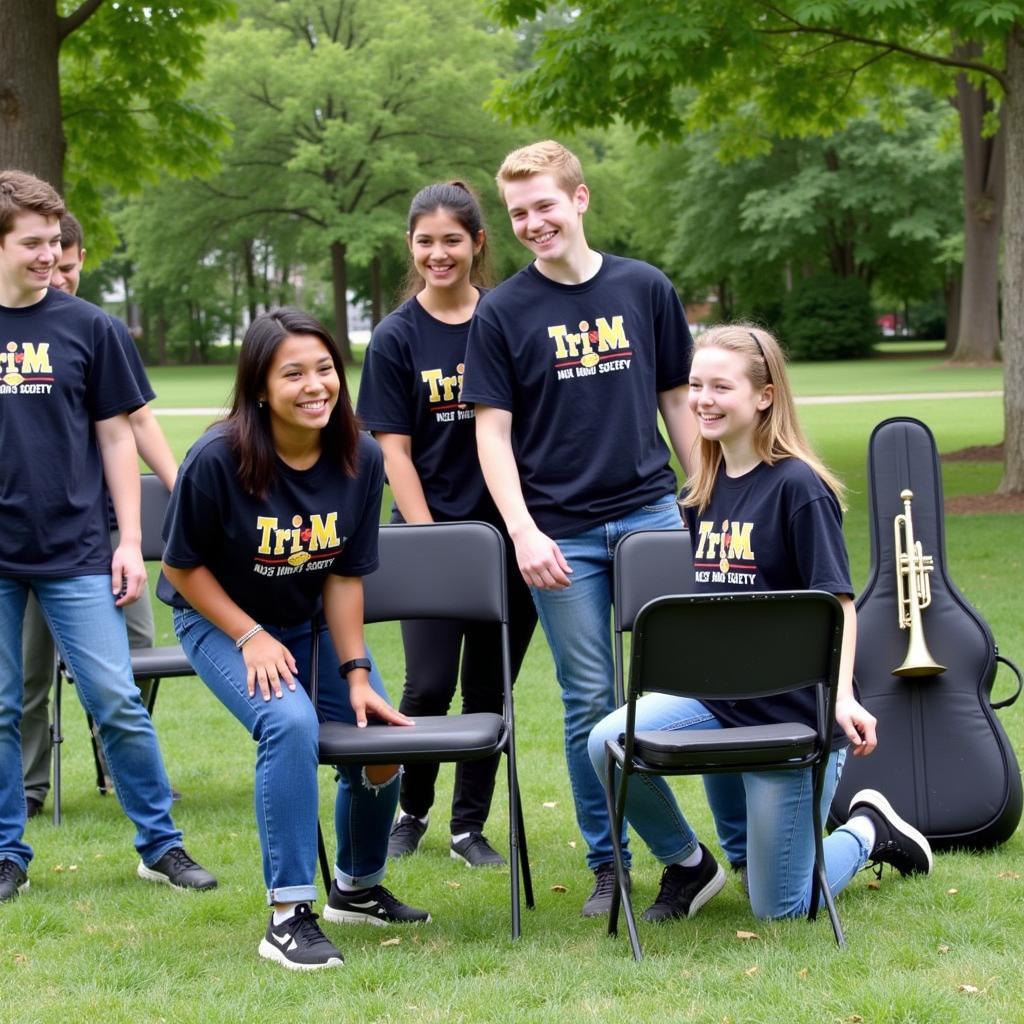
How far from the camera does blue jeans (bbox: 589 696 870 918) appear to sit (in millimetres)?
3906

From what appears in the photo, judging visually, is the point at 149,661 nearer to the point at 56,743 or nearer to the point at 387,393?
the point at 56,743

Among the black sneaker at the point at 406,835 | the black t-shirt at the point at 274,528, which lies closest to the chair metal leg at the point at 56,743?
the black sneaker at the point at 406,835

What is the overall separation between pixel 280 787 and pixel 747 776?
1.23 meters

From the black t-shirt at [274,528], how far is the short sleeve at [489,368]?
0.37 metres

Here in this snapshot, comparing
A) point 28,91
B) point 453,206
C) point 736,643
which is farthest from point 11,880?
point 28,91

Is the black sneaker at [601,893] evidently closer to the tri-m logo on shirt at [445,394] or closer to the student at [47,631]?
the tri-m logo on shirt at [445,394]

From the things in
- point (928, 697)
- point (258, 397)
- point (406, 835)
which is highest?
point (258, 397)

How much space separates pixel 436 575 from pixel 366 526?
485mm

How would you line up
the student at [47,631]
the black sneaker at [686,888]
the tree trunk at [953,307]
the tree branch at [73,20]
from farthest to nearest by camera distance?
1. the tree trunk at [953,307]
2. the tree branch at [73,20]
3. the student at [47,631]
4. the black sneaker at [686,888]

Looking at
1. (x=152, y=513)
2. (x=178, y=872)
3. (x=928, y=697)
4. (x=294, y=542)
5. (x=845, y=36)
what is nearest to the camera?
(x=294, y=542)

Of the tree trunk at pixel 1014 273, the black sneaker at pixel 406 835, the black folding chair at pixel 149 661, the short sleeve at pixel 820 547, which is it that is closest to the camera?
the short sleeve at pixel 820 547

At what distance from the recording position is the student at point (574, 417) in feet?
14.4

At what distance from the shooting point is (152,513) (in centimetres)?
632

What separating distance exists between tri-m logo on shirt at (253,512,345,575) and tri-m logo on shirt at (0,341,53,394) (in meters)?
1.01
